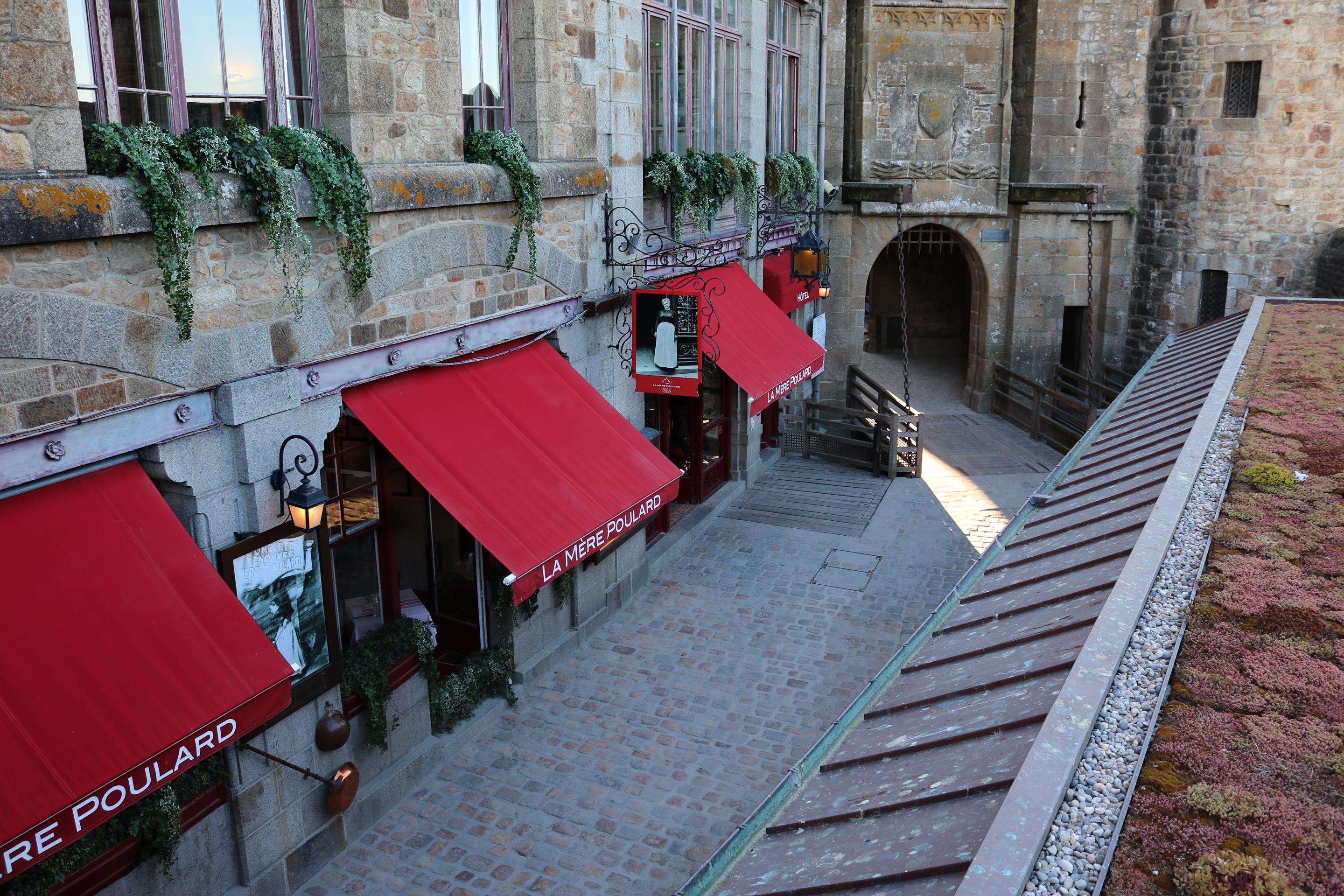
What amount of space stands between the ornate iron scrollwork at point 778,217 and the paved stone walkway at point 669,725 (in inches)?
166

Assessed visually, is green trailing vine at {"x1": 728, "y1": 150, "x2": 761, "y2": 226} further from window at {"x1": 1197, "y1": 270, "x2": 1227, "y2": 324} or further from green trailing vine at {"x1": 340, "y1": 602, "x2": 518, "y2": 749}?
window at {"x1": 1197, "y1": 270, "x2": 1227, "y2": 324}

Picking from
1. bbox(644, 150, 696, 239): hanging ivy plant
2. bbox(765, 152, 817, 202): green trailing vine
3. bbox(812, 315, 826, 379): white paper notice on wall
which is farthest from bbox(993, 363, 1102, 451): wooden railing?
bbox(644, 150, 696, 239): hanging ivy plant

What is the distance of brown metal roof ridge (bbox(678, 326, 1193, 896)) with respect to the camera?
3.61 meters

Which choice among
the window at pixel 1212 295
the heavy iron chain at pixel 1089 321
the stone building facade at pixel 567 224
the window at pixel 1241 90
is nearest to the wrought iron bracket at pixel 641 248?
the stone building facade at pixel 567 224

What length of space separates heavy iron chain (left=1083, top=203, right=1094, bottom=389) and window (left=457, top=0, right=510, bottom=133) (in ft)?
42.8

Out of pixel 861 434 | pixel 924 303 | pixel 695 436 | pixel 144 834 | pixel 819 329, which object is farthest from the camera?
pixel 924 303

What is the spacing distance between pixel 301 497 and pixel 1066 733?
14.5 feet

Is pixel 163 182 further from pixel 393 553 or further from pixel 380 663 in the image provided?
pixel 380 663

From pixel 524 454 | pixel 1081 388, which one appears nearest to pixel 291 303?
pixel 524 454

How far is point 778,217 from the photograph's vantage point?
52.6 ft

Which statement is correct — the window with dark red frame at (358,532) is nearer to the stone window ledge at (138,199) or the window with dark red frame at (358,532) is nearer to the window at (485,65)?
the stone window ledge at (138,199)

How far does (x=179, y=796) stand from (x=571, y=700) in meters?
4.01

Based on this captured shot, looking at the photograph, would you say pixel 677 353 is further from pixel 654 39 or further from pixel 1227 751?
pixel 1227 751

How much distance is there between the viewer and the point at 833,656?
1069cm
